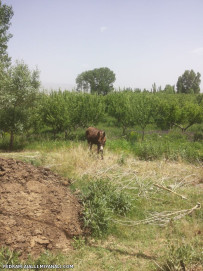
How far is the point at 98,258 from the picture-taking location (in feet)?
12.4

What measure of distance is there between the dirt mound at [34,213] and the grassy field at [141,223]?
0.20 m

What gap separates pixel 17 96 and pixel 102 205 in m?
11.3

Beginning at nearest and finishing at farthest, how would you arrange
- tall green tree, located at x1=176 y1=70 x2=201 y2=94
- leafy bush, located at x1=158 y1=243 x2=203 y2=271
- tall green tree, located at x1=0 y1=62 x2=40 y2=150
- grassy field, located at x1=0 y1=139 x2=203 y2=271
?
leafy bush, located at x1=158 y1=243 x2=203 y2=271 → grassy field, located at x1=0 y1=139 x2=203 y2=271 → tall green tree, located at x1=0 y1=62 x2=40 y2=150 → tall green tree, located at x1=176 y1=70 x2=201 y2=94

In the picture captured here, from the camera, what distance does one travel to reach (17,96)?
45.4 ft

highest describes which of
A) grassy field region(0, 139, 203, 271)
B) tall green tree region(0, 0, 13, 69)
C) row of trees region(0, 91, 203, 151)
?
tall green tree region(0, 0, 13, 69)

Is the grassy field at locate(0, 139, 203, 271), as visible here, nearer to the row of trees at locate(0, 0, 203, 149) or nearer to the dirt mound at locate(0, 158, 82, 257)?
the dirt mound at locate(0, 158, 82, 257)

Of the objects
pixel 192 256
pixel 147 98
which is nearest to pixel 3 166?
pixel 192 256

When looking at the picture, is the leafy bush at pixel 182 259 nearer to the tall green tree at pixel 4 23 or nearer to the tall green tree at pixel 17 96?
the tall green tree at pixel 17 96

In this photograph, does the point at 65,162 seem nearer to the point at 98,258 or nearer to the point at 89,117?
the point at 98,258

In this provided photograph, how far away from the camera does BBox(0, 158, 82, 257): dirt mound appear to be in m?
3.75

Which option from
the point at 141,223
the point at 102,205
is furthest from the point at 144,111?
the point at 102,205

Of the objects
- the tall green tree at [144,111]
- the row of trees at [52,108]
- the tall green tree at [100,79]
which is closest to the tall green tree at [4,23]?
the row of trees at [52,108]

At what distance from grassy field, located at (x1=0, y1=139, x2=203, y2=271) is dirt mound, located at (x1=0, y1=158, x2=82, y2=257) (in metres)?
0.20

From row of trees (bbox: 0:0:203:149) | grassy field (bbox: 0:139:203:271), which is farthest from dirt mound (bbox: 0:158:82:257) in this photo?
row of trees (bbox: 0:0:203:149)
